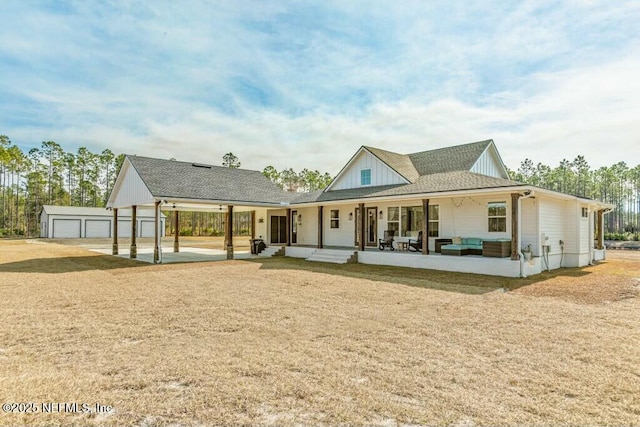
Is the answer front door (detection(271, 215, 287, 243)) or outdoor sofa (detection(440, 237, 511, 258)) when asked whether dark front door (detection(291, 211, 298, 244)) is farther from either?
outdoor sofa (detection(440, 237, 511, 258))

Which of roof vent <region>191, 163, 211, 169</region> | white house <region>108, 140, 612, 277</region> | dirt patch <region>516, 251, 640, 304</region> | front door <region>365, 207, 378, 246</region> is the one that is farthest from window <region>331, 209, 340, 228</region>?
dirt patch <region>516, 251, 640, 304</region>

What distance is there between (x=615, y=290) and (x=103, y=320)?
11783mm

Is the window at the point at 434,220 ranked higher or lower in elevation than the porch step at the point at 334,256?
higher

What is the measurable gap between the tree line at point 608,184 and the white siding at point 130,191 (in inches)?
1993

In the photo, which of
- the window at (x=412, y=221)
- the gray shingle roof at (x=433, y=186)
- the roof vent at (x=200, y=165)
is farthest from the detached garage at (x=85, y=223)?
the window at (x=412, y=221)

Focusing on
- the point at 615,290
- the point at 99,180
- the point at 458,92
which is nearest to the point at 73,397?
the point at 615,290

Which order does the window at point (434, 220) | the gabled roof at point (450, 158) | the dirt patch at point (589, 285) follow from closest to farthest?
the dirt patch at point (589, 285) → the window at point (434, 220) → the gabled roof at point (450, 158)

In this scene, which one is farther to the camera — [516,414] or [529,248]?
[529,248]

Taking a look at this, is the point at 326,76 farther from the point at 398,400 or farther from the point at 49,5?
the point at 398,400

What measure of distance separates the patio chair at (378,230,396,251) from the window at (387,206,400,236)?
210 mm

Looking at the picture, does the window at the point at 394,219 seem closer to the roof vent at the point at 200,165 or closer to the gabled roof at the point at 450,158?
the gabled roof at the point at 450,158

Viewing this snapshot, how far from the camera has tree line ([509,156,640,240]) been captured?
50.4 meters

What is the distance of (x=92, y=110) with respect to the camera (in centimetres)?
2553

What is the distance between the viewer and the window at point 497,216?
546 inches
